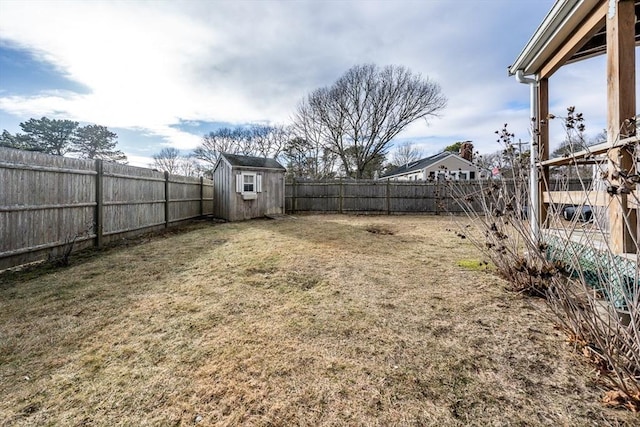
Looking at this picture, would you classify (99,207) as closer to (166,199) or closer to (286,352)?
(166,199)

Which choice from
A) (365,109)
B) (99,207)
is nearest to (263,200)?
(99,207)

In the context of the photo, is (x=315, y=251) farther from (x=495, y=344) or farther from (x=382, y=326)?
(x=495, y=344)

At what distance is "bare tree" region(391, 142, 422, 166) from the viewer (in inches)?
1102

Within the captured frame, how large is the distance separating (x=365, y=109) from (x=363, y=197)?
9.22 meters

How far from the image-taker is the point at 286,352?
1850 mm

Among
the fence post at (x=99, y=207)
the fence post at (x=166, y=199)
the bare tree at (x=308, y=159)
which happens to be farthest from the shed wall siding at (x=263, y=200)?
the bare tree at (x=308, y=159)

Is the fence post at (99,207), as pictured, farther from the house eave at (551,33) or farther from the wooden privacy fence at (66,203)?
the house eave at (551,33)

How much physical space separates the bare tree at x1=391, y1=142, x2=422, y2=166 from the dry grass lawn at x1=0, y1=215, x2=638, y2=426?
26529 mm

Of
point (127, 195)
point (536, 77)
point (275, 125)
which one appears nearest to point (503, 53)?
point (536, 77)

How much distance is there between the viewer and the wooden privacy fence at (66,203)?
3.83 metres

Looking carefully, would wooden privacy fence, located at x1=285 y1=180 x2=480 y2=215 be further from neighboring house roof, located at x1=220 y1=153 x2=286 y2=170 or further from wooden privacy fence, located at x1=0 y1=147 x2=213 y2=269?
wooden privacy fence, located at x1=0 y1=147 x2=213 y2=269

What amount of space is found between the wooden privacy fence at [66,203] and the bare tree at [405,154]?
982 inches

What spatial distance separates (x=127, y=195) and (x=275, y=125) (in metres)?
19.0

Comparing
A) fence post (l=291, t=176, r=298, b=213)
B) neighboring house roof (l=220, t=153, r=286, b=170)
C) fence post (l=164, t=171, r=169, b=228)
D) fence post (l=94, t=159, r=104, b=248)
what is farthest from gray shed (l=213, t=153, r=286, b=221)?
fence post (l=94, t=159, r=104, b=248)
